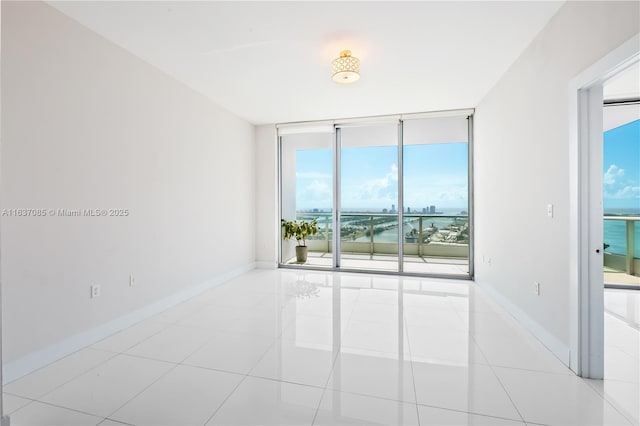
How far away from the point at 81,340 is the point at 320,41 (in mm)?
3289

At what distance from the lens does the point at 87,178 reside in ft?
8.51

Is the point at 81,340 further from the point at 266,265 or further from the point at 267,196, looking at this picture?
the point at 267,196

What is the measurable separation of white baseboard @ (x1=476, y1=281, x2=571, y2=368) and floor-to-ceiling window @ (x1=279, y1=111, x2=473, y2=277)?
1344 mm

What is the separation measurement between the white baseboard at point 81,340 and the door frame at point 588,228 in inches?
149

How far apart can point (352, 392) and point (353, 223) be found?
406 cm

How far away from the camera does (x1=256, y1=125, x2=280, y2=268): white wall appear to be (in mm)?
5492

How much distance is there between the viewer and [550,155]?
249 cm

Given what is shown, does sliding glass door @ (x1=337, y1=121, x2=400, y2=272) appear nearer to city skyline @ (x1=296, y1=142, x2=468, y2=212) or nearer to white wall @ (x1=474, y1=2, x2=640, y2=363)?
city skyline @ (x1=296, y1=142, x2=468, y2=212)

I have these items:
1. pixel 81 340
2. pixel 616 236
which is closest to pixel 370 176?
pixel 616 236

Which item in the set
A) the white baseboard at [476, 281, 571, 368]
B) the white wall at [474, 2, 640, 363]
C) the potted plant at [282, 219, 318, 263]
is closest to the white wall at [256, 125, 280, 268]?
the potted plant at [282, 219, 318, 263]

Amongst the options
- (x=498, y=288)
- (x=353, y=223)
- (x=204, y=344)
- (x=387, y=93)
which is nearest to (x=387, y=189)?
(x=353, y=223)

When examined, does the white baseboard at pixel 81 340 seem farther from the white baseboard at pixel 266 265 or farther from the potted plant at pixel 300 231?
the potted plant at pixel 300 231

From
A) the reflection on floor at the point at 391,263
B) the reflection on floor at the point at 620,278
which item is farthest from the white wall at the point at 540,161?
the reflection on floor at the point at 620,278

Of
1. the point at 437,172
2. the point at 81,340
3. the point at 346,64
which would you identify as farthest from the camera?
the point at 437,172
